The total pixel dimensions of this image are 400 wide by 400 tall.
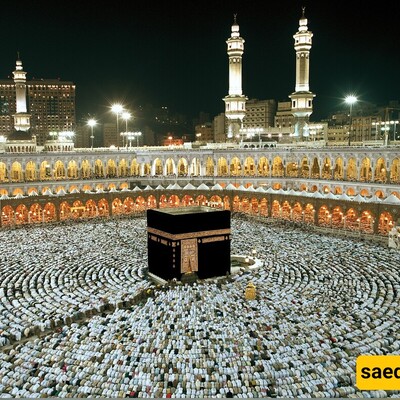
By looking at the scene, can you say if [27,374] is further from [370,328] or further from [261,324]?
[370,328]

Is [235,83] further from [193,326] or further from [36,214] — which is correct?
[193,326]

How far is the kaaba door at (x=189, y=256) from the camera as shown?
53.7 ft

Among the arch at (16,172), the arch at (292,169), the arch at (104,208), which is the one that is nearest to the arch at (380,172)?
the arch at (292,169)

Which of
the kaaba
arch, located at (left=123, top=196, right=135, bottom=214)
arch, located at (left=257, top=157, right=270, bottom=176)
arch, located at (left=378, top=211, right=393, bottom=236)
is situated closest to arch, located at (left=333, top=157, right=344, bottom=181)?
arch, located at (left=257, top=157, right=270, bottom=176)

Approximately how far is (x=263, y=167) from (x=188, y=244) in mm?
22298

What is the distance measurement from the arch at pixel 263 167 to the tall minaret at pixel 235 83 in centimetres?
576

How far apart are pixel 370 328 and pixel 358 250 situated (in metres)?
8.81

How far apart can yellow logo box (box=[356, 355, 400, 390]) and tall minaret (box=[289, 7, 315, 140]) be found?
32.2 m

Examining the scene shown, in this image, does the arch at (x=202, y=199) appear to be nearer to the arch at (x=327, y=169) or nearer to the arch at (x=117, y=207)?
the arch at (x=117, y=207)

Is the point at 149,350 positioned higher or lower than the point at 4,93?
lower

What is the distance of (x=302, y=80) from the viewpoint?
3812cm

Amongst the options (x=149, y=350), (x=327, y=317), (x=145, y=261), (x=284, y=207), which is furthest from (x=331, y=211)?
(x=149, y=350)

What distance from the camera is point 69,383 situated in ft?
27.2

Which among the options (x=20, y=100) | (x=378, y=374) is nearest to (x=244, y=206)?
(x=20, y=100)
